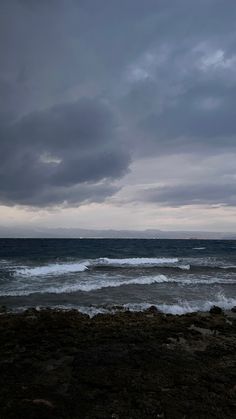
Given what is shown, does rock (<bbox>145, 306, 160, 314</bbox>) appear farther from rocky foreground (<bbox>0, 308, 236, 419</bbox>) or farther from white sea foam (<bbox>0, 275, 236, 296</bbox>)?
white sea foam (<bbox>0, 275, 236, 296</bbox>)

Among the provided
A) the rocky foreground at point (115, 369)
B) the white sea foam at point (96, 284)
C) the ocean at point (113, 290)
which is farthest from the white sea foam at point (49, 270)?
the rocky foreground at point (115, 369)

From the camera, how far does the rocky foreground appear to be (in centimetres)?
664

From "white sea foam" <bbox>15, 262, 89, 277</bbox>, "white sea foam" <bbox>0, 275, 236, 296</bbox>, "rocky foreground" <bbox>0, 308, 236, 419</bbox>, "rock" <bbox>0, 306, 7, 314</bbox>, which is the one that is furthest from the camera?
"white sea foam" <bbox>15, 262, 89, 277</bbox>

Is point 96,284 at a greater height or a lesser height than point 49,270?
lesser

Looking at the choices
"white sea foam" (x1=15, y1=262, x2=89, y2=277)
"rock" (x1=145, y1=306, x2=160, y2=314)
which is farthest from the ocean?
"rock" (x1=145, y1=306, x2=160, y2=314)

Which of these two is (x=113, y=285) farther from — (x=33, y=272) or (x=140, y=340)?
(x=140, y=340)

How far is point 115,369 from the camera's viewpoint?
834cm

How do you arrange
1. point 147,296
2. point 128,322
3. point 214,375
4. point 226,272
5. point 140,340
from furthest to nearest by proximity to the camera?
point 226,272, point 147,296, point 128,322, point 140,340, point 214,375

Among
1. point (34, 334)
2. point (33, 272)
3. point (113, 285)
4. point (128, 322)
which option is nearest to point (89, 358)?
point (34, 334)

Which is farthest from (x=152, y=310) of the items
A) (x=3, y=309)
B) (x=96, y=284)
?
(x=96, y=284)

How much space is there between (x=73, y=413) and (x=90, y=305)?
37.1 ft

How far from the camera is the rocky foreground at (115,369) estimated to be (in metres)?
6.64

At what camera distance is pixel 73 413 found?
6.43 meters

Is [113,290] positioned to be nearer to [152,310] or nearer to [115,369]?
[152,310]
